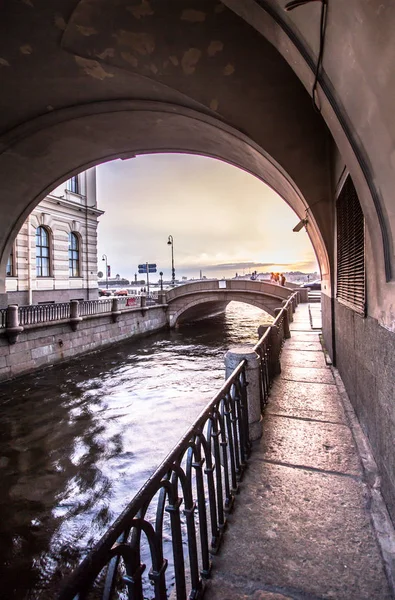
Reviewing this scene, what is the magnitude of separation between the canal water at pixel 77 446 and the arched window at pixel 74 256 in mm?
7569

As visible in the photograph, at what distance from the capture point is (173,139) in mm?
9695

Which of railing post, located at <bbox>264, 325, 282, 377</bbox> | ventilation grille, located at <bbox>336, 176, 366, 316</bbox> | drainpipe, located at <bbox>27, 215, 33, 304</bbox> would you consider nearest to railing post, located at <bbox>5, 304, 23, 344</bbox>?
drainpipe, located at <bbox>27, 215, 33, 304</bbox>

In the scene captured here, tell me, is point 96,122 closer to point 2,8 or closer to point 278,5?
point 2,8

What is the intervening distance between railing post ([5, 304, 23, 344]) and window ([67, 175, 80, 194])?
11929 millimetres

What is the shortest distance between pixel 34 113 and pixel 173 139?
12.3 ft

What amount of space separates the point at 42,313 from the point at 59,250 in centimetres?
764

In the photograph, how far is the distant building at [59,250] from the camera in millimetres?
17703

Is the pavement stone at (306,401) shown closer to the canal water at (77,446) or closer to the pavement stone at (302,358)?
the pavement stone at (302,358)

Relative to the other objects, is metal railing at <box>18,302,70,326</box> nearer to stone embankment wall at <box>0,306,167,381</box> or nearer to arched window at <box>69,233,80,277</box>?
stone embankment wall at <box>0,306,167,381</box>

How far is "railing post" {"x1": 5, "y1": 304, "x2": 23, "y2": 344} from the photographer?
1159cm

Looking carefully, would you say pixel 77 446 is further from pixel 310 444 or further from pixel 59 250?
pixel 59 250

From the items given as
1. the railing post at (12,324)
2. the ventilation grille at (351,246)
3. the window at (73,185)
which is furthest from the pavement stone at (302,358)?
the window at (73,185)

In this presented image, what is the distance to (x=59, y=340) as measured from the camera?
573 inches

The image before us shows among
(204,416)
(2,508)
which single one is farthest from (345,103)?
(2,508)
